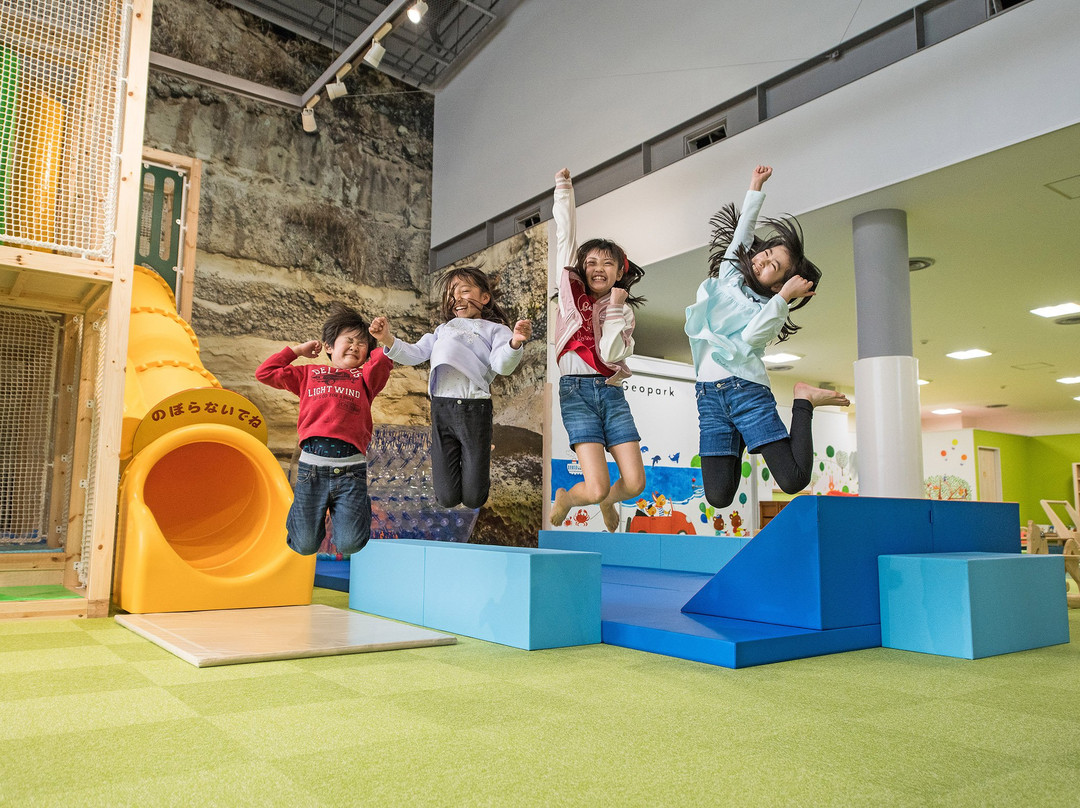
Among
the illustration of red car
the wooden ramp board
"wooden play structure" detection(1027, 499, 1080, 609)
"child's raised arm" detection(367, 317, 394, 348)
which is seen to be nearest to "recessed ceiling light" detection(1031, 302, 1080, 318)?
"wooden play structure" detection(1027, 499, 1080, 609)

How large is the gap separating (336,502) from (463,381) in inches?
30.0

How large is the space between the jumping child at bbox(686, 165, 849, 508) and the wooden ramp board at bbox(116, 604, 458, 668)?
74.9 inches

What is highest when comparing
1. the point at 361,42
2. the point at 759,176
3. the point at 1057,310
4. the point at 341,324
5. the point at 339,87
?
the point at 361,42

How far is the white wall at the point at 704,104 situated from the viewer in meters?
5.23

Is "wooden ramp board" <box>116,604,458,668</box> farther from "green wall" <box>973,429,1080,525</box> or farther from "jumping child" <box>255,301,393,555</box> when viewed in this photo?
"green wall" <box>973,429,1080,525</box>

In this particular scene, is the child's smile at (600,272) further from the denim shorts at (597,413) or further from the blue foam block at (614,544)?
the blue foam block at (614,544)

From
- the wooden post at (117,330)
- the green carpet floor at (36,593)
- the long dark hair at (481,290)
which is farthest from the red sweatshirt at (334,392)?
the green carpet floor at (36,593)

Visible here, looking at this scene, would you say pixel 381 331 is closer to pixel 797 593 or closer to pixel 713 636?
pixel 713 636

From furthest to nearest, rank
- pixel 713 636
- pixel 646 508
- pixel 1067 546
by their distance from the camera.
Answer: pixel 646 508 < pixel 1067 546 < pixel 713 636

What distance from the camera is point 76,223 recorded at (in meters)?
5.29

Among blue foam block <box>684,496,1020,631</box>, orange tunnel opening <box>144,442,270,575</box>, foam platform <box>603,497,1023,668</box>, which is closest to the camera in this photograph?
foam platform <box>603,497,1023,668</box>

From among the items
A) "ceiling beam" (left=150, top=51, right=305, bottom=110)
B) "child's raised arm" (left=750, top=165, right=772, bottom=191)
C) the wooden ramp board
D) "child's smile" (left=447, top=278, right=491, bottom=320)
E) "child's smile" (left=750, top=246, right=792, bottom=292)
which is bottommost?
the wooden ramp board

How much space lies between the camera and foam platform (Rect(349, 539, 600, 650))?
4246mm

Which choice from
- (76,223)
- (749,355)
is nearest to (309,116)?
(76,223)
